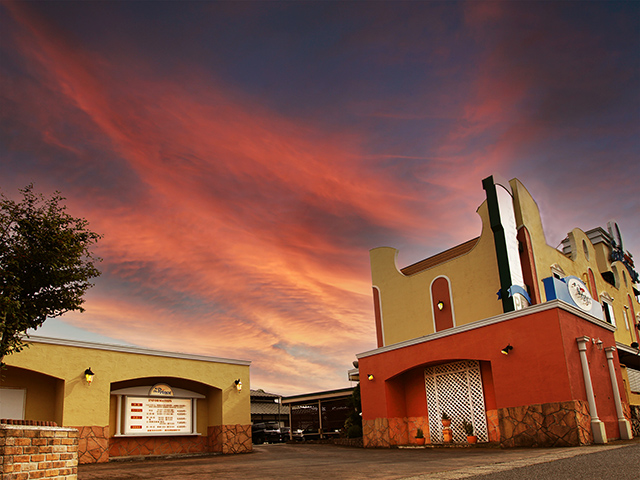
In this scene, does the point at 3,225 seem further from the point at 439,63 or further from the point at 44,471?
the point at 439,63

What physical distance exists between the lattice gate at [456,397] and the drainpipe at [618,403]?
3795mm

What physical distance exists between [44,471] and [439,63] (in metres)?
12.0

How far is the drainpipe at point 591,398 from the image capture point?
39.5 ft

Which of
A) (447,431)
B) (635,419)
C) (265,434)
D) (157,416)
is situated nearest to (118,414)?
(157,416)

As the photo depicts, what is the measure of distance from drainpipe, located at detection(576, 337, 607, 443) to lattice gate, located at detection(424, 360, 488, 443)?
10.5 ft

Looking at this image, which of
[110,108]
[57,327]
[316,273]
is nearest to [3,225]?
[110,108]

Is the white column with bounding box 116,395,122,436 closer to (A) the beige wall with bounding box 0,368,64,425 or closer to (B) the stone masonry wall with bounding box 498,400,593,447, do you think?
(A) the beige wall with bounding box 0,368,64,425

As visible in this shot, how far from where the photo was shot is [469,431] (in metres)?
14.7

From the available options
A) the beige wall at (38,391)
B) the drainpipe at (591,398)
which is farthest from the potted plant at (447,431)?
the beige wall at (38,391)

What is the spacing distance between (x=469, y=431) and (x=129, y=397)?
455 inches

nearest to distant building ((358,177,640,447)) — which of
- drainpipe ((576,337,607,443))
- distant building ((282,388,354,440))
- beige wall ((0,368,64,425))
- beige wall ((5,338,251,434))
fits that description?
drainpipe ((576,337,607,443))

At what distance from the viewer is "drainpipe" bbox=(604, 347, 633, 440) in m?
13.8

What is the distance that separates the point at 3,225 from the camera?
25.1 ft

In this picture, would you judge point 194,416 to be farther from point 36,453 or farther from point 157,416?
point 36,453
